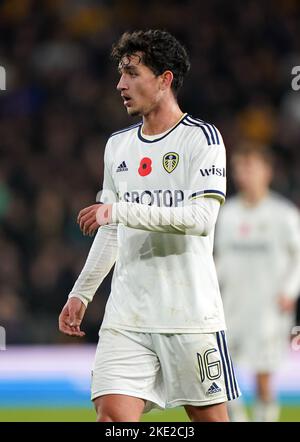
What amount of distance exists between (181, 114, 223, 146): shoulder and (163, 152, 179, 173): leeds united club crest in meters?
0.13

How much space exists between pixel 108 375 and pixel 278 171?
7934mm

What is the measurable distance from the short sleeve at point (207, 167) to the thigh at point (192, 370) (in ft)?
2.03

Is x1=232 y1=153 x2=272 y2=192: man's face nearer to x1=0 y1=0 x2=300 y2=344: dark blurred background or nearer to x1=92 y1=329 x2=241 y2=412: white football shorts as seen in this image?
x1=0 y1=0 x2=300 y2=344: dark blurred background

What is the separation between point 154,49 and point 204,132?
0.43m

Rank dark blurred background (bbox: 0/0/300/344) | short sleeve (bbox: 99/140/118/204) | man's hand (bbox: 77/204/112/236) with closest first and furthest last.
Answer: man's hand (bbox: 77/204/112/236), short sleeve (bbox: 99/140/118/204), dark blurred background (bbox: 0/0/300/344)

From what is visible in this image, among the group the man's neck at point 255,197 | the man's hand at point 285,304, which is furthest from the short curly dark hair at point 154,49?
the man's neck at point 255,197

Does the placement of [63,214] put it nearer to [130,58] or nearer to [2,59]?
[2,59]

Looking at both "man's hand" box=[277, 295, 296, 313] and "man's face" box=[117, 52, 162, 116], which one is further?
"man's hand" box=[277, 295, 296, 313]

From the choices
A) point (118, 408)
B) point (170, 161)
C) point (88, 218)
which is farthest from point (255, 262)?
point (88, 218)

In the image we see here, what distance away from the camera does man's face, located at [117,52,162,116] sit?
4602mm

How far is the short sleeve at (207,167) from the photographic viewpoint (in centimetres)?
443

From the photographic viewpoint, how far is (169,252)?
4.59 meters

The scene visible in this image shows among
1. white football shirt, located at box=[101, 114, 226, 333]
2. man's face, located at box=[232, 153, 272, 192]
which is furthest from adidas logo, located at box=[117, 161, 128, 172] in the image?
man's face, located at box=[232, 153, 272, 192]

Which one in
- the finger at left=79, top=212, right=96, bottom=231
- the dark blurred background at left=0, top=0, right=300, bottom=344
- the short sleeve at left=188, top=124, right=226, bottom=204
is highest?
the dark blurred background at left=0, top=0, right=300, bottom=344
